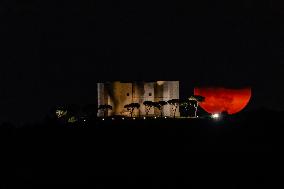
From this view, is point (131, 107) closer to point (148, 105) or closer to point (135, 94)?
point (148, 105)

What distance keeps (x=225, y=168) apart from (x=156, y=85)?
115 feet

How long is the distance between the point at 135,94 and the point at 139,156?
32515 mm

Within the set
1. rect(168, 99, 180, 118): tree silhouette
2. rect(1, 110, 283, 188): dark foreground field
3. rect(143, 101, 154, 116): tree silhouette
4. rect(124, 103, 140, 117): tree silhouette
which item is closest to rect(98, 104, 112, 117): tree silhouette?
rect(124, 103, 140, 117): tree silhouette

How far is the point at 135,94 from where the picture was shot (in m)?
52.6

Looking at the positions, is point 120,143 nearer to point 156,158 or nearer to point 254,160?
point 156,158

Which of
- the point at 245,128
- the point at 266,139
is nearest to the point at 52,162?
the point at 266,139

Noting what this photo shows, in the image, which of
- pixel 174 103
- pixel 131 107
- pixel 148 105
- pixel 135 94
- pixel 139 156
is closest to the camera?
pixel 139 156

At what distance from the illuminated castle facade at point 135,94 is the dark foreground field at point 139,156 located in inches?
905

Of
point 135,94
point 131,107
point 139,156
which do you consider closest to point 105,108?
point 131,107

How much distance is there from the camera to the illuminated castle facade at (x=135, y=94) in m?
51.9

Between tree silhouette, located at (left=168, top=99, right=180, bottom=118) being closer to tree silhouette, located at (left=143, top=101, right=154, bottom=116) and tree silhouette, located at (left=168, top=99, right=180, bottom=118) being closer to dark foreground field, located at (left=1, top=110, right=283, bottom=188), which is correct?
tree silhouette, located at (left=143, top=101, right=154, bottom=116)

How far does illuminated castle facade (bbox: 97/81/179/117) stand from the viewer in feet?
170

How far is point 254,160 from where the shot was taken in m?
18.5

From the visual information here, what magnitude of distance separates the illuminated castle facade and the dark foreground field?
22976 mm
